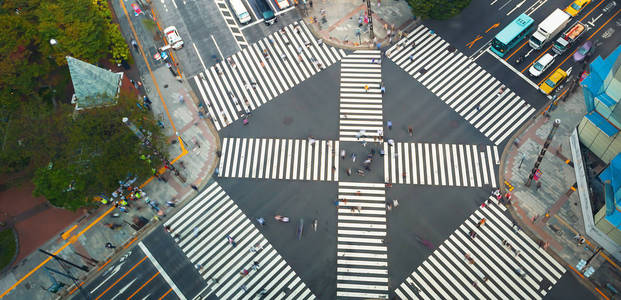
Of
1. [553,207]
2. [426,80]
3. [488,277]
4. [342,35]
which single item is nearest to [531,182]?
[553,207]

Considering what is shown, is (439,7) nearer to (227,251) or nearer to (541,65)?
(541,65)

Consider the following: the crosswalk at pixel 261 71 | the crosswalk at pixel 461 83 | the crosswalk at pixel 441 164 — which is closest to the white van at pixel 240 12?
the crosswalk at pixel 261 71

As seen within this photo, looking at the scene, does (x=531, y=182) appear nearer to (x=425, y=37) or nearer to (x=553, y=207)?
(x=553, y=207)

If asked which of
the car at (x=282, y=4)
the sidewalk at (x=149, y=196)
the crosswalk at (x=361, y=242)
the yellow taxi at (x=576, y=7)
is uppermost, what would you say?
the car at (x=282, y=4)

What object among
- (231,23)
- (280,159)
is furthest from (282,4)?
(280,159)

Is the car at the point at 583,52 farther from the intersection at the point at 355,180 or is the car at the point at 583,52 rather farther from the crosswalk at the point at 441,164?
the crosswalk at the point at 441,164
